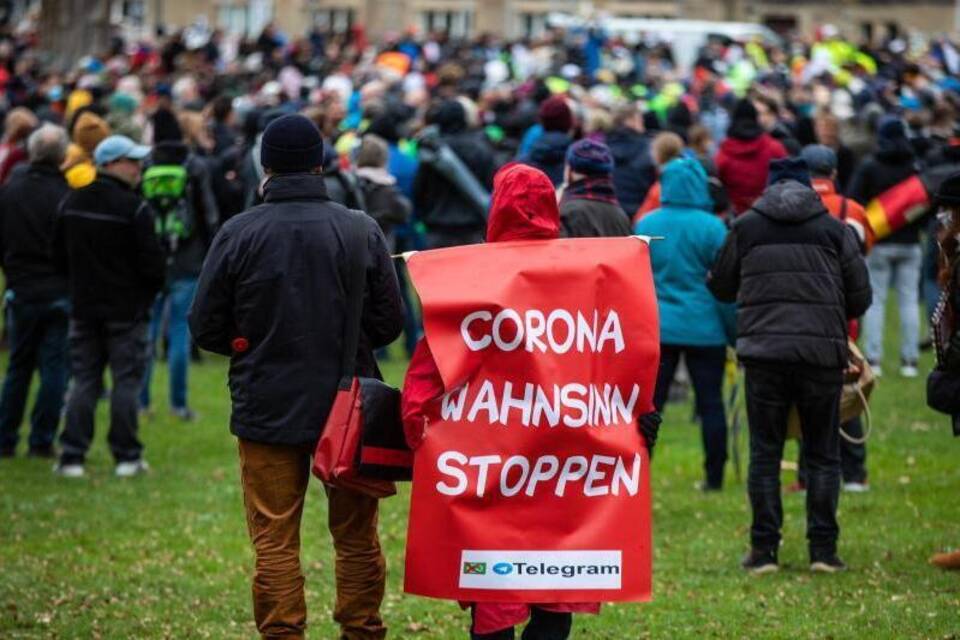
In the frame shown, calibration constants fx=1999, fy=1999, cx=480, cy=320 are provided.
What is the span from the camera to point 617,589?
23.8ft

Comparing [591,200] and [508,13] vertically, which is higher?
[591,200]

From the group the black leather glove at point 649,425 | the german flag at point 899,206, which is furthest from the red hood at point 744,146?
the black leather glove at point 649,425

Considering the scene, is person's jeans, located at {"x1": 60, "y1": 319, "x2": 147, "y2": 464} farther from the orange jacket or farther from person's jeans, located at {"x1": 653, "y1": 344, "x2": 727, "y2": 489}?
the orange jacket

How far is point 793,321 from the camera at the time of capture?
9.69m

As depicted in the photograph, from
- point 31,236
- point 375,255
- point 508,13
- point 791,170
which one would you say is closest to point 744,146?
point 31,236

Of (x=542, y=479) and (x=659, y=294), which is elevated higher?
(x=542, y=479)

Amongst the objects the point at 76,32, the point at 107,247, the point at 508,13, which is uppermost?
the point at 107,247

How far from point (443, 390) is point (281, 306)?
82 centimetres

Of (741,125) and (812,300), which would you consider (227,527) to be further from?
(741,125)

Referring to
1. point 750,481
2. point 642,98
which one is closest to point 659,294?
point 750,481

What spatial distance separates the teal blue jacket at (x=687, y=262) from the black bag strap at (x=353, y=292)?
4485 millimetres

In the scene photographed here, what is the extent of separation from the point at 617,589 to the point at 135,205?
616 centimetres

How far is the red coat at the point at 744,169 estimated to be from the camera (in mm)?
15953

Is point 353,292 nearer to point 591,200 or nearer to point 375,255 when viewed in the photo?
point 375,255
